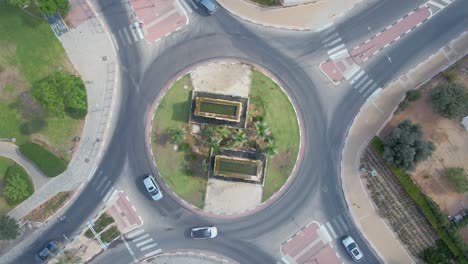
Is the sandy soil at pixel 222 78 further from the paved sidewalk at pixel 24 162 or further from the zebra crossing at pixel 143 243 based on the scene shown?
the paved sidewalk at pixel 24 162

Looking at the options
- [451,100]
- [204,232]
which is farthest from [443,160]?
[204,232]

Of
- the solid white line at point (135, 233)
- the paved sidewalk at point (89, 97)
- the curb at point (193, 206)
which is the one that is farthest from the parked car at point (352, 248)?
the paved sidewalk at point (89, 97)

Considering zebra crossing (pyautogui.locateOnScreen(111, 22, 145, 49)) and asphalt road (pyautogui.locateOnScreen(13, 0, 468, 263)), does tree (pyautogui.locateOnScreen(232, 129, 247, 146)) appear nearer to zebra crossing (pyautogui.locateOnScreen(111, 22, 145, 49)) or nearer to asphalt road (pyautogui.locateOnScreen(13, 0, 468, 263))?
asphalt road (pyautogui.locateOnScreen(13, 0, 468, 263))

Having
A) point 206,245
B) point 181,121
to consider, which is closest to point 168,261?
point 206,245

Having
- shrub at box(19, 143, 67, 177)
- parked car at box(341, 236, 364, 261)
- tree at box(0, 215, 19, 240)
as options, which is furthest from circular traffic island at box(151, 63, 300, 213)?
tree at box(0, 215, 19, 240)

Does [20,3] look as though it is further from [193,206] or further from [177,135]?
[193,206]

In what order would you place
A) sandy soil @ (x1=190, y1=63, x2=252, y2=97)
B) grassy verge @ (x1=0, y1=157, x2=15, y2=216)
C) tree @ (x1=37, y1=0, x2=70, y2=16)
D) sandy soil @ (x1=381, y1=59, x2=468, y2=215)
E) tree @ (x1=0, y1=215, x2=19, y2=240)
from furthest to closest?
1. sandy soil @ (x1=190, y1=63, x2=252, y2=97)
2. grassy verge @ (x1=0, y1=157, x2=15, y2=216)
3. sandy soil @ (x1=381, y1=59, x2=468, y2=215)
4. tree @ (x1=0, y1=215, x2=19, y2=240)
5. tree @ (x1=37, y1=0, x2=70, y2=16)
